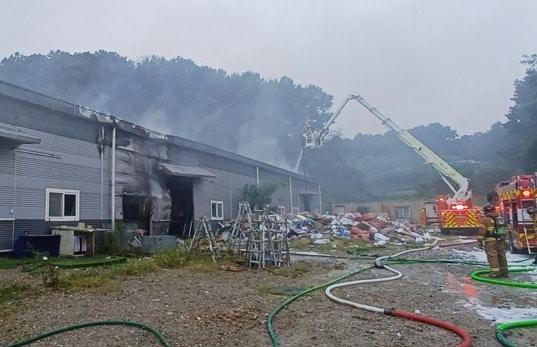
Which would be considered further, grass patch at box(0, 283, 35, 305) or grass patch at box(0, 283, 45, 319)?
grass patch at box(0, 283, 35, 305)

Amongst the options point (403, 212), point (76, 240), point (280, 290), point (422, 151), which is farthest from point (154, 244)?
point (403, 212)

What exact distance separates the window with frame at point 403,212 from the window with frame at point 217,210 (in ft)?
66.1

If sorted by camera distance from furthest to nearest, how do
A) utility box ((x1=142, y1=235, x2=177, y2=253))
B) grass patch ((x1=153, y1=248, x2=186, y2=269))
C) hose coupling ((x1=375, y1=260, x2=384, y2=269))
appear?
utility box ((x1=142, y1=235, x2=177, y2=253)), hose coupling ((x1=375, y1=260, x2=384, y2=269)), grass patch ((x1=153, y1=248, x2=186, y2=269))

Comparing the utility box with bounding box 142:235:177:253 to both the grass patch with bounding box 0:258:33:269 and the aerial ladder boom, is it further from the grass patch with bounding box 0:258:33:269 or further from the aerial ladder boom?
the aerial ladder boom

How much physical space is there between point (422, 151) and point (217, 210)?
12428 mm

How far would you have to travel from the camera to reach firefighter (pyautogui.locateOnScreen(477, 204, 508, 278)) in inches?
335

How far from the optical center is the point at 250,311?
5605 mm

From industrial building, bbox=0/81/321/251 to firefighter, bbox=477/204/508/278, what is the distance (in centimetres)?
1031

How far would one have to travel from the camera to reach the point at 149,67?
39.5 metres

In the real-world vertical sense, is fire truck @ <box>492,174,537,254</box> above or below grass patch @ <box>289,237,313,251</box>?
above

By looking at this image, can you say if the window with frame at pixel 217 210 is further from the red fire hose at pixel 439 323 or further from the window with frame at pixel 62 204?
the red fire hose at pixel 439 323

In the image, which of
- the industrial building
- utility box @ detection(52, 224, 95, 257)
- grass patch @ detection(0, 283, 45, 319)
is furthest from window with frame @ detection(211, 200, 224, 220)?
grass patch @ detection(0, 283, 45, 319)

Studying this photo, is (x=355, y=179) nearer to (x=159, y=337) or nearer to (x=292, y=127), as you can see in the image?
(x=292, y=127)

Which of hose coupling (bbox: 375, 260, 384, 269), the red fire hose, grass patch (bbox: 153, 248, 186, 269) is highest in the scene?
grass patch (bbox: 153, 248, 186, 269)
